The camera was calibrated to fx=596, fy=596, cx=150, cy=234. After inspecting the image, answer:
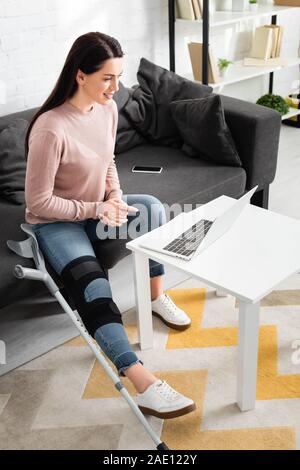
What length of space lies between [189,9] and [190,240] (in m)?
1.99

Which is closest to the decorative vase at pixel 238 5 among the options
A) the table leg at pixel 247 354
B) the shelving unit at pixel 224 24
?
the shelving unit at pixel 224 24

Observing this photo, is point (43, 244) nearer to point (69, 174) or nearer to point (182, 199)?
point (69, 174)

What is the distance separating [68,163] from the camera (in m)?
2.06

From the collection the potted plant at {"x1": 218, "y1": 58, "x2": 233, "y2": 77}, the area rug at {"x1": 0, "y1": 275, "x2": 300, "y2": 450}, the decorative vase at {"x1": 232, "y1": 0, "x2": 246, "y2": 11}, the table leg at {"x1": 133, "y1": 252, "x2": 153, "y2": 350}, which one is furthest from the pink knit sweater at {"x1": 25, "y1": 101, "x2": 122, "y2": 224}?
the decorative vase at {"x1": 232, "y1": 0, "x2": 246, "y2": 11}

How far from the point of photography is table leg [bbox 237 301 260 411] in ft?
5.75

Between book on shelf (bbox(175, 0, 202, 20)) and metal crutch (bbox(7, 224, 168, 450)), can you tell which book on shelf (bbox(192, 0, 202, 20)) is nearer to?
book on shelf (bbox(175, 0, 202, 20))

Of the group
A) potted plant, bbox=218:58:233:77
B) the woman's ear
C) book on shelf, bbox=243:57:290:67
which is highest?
the woman's ear

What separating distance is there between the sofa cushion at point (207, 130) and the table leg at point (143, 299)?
36.4 inches

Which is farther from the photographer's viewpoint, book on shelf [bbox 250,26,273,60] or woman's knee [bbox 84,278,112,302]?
book on shelf [bbox 250,26,273,60]

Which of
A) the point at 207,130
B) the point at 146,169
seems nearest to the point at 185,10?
the point at 207,130

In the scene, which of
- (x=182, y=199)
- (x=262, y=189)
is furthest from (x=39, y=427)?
(x=262, y=189)

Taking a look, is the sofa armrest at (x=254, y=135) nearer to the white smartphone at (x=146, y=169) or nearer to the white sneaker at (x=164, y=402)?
the white smartphone at (x=146, y=169)

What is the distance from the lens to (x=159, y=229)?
2117mm

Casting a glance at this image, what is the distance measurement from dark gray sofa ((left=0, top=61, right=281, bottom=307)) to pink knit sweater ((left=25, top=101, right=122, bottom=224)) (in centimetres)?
30
